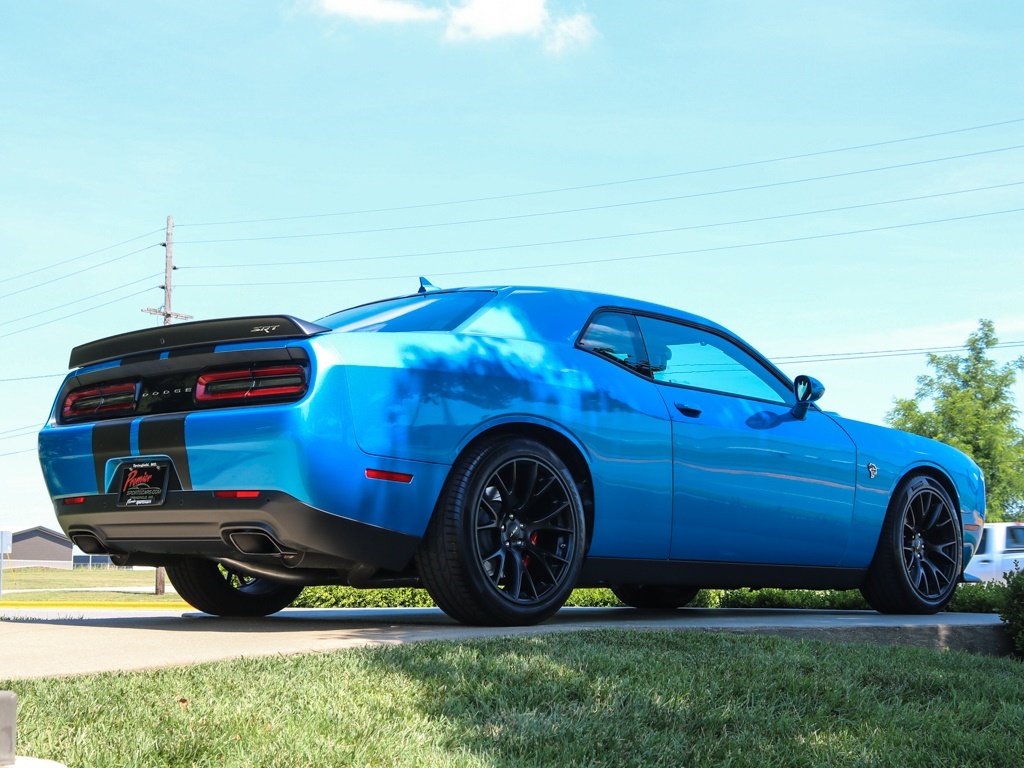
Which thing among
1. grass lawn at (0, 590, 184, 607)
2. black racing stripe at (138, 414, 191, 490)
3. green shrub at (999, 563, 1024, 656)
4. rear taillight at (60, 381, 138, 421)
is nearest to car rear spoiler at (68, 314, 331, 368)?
rear taillight at (60, 381, 138, 421)

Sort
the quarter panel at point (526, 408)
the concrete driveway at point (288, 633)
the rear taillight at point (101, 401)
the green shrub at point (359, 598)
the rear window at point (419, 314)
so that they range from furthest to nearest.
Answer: the green shrub at point (359, 598), the rear window at point (419, 314), the rear taillight at point (101, 401), the quarter panel at point (526, 408), the concrete driveway at point (288, 633)

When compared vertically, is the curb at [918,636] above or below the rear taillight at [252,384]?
below

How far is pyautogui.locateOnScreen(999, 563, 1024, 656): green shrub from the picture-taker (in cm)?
668

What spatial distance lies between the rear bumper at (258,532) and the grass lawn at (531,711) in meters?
0.65

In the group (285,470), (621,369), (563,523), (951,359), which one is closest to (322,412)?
(285,470)

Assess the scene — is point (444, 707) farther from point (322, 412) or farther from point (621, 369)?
point (621, 369)

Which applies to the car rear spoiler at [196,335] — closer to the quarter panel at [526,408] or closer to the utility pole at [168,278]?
the quarter panel at [526,408]

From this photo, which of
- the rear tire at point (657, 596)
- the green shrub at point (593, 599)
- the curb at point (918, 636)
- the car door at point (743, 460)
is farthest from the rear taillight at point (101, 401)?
the green shrub at point (593, 599)

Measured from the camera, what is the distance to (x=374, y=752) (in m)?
3.08

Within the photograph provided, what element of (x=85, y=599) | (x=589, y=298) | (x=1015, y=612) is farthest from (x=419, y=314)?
(x=85, y=599)

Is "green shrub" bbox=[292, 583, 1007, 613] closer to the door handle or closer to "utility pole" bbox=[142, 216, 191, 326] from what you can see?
the door handle

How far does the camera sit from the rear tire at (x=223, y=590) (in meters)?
6.58

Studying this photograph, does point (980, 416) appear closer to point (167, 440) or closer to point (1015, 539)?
point (1015, 539)

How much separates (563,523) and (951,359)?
46.9 m
